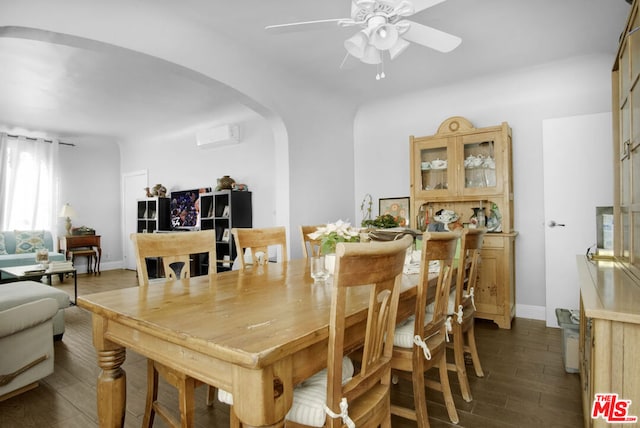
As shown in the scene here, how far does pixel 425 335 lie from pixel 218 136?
186 inches

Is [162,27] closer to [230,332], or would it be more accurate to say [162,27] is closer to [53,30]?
[53,30]

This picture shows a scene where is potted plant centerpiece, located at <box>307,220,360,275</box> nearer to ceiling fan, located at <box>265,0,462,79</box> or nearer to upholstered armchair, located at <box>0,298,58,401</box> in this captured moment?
ceiling fan, located at <box>265,0,462,79</box>

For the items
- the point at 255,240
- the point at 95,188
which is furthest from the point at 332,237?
the point at 95,188

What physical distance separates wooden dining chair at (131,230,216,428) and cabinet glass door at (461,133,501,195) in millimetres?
2785

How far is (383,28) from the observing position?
2025 millimetres

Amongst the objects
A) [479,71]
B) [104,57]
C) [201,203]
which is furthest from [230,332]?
[201,203]

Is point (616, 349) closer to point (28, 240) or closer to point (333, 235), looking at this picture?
Result: point (333, 235)

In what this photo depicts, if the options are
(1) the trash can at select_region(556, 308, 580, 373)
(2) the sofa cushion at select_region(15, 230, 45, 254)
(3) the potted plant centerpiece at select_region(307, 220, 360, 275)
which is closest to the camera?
(3) the potted plant centerpiece at select_region(307, 220, 360, 275)

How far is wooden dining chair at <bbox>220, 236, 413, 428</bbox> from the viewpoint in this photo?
38.5 inches

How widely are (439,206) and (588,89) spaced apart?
1.78 meters

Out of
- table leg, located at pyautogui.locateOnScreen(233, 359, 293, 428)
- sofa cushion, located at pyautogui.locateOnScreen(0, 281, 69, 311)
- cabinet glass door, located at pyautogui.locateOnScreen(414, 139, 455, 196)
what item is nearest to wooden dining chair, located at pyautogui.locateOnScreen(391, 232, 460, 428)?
table leg, located at pyautogui.locateOnScreen(233, 359, 293, 428)

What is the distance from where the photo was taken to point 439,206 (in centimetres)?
408

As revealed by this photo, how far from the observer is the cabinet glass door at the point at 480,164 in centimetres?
352

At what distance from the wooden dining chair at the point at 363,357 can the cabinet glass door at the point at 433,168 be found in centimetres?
282
